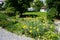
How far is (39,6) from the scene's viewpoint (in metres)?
33.7

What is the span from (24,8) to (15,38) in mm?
13263

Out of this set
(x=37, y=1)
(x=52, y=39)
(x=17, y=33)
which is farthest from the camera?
(x=37, y=1)

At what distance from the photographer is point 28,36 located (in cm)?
1044

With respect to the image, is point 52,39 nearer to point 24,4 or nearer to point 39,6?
point 24,4

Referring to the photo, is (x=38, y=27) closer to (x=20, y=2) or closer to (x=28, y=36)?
(x=28, y=36)

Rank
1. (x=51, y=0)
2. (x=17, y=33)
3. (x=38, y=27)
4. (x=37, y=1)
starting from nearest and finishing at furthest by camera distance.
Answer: (x=38, y=27) < (x=17, y=33) < (x=51, y=0) < (x=37, y=1)

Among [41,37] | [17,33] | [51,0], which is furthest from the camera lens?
[51,0]

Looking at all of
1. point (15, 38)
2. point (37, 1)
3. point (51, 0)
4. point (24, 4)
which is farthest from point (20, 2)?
point (15, 38)

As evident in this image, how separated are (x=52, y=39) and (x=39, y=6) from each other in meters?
25.1

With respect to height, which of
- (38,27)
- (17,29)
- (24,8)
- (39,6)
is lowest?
(39,6)

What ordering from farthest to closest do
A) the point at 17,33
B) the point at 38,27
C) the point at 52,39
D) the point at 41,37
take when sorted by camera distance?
the point at 17,33
the point at 38,27
the point at 41,37
the point at 52,39

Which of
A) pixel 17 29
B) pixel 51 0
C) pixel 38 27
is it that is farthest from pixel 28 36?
pixel 51 0

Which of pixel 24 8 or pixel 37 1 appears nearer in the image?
pixel 24 8

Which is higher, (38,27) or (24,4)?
(38,27)
